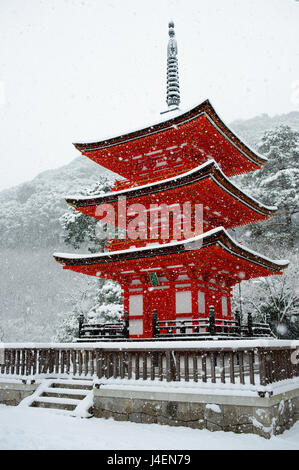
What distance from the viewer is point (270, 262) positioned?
18.1 metres

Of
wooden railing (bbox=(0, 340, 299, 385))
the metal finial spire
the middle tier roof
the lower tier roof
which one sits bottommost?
wooden railing (bbox=(0, 340, 299, 385))

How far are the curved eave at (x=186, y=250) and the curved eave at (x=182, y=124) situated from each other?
525cm

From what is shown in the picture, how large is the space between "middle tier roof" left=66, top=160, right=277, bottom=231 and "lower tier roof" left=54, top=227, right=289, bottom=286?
244 cm

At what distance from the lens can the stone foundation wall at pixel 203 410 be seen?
29.3 feet

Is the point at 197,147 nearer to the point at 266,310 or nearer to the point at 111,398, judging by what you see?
the point at 111,398

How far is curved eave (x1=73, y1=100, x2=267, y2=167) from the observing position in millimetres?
15827

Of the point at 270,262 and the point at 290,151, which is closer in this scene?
the point at 270,262

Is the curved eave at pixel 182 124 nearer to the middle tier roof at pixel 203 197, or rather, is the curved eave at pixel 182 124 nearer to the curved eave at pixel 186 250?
the middle tier roof at pixel 203 197

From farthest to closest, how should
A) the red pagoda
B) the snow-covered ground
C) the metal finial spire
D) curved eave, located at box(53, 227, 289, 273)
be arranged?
the metal finial spire, the red pagoda, curved eave, located at box(53, 227, 289, 273), the snow-covered ground

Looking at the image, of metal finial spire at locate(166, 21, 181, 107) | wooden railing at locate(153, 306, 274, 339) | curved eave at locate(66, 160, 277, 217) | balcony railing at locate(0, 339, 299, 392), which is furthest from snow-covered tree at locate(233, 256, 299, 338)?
balcony railing at locate(0, 339, 299, 392)

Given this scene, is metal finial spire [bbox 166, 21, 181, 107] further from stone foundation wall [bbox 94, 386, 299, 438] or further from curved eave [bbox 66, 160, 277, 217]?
stone foundation wall [bbox 94, 386, 299, 438]

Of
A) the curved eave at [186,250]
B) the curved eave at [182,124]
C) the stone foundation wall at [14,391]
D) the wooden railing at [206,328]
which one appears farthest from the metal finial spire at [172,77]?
the stone foundation wall at [14,391]

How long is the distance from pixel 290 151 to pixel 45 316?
43.9 m
